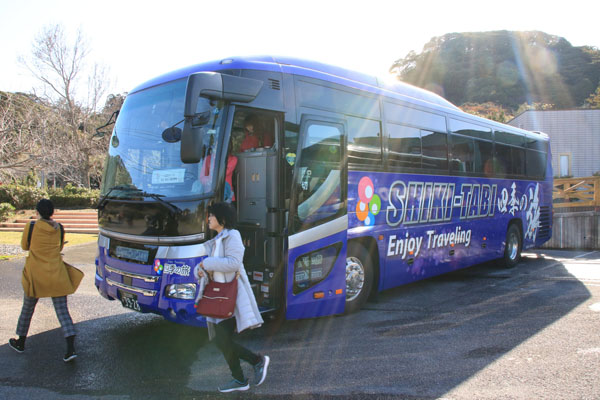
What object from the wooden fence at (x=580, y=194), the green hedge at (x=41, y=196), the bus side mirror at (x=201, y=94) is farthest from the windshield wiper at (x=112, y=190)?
the green hedge at (x=41, y=196)

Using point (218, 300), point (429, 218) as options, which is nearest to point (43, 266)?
point (218, 300)

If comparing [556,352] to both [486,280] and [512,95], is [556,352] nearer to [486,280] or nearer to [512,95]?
[486,280]

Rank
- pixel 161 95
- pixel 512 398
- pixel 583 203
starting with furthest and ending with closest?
pixel 583 203 → pixel 161 95 → pixel 512 398

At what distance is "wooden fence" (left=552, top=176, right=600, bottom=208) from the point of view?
1722cm

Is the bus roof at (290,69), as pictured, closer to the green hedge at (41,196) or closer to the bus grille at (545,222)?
the bus grille at (545,222)

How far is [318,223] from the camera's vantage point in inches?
224

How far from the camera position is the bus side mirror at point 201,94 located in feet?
14.3

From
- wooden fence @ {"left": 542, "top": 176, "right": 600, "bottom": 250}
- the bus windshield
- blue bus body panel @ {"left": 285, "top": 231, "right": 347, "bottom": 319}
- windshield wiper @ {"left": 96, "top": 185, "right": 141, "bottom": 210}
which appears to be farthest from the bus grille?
windshield wiper @ {"left": 96, "top": 185, "right": 141, "bottom": 210}

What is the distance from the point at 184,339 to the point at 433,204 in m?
4.75

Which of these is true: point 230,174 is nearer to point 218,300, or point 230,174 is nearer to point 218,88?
point 218,88

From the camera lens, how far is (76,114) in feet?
87.7

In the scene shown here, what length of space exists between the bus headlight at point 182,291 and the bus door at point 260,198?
902 millimetres

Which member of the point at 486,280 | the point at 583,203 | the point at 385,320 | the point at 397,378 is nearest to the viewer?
the point at 397,378

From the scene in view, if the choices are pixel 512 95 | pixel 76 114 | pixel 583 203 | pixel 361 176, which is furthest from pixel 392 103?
pixel 512 95
